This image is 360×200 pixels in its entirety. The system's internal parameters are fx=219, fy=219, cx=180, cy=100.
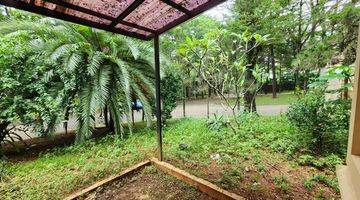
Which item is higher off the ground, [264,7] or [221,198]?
[264,7]

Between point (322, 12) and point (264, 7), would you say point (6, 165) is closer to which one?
point (264, 7)

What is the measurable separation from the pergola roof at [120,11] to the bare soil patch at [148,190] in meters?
1.94

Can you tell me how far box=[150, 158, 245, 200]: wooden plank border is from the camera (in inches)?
91.4

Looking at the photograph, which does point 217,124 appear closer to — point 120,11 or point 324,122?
point 324,122

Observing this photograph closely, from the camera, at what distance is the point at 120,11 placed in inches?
86.6

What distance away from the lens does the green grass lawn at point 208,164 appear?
2564 mm

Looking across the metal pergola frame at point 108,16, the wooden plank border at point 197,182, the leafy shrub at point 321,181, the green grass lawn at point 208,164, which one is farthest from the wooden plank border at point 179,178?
the metal pergola frame at point 108,16

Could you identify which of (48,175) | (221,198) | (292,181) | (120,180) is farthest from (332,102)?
(48,175)

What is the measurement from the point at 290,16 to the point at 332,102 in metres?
3.92

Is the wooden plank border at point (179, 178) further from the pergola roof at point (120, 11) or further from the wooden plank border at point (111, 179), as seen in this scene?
the pergola roof at point (120, 11)

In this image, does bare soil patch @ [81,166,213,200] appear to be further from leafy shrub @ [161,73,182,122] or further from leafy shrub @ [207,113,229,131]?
leafy shrub @ [161,73,182,122]

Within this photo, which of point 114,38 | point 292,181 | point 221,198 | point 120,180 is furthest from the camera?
point 114,38

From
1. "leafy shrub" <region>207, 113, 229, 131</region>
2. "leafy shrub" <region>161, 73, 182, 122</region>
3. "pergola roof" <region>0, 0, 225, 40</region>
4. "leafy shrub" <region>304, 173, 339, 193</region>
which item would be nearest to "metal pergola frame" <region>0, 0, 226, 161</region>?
"pergola roof" <region>0, 0, 225, 40</region>

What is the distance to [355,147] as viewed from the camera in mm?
1606
